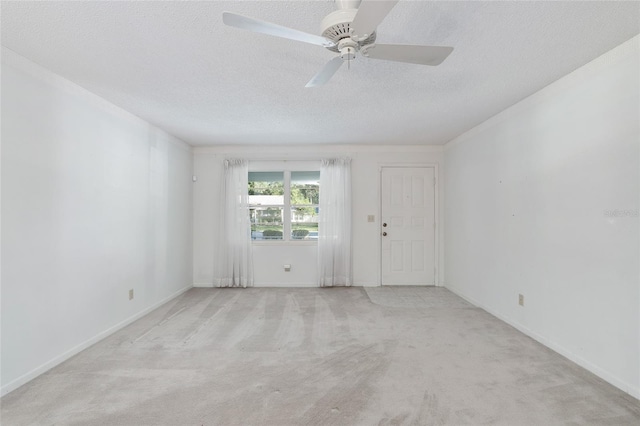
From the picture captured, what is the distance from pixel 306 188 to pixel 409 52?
12.1 ft

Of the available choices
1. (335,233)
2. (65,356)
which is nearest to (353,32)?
(65,356)

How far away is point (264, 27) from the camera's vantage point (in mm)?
1435

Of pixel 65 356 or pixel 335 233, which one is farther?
pixel 335 233

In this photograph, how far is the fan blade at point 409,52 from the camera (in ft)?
5.24

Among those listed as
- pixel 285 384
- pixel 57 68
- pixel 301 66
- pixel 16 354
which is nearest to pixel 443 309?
pixel 285 384

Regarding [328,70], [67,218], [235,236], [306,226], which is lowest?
[235,236]

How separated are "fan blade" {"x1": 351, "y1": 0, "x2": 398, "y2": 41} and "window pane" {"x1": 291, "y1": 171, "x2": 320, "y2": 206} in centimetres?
375

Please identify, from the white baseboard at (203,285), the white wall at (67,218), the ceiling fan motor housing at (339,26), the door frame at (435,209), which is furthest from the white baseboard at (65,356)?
the door frame at (435,209)

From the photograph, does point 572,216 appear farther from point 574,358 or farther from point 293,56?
point 293,56

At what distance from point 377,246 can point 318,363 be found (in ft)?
9.39

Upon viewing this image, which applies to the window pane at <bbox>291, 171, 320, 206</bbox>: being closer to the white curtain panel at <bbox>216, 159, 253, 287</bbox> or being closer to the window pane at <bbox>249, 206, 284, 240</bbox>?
the window pane at <bbox>249, 206, 284, 240</bbox>

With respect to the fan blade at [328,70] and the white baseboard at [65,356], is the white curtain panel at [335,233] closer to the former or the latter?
the white baseboard at [65,356]

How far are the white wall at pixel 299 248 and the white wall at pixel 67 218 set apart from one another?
1133 mm

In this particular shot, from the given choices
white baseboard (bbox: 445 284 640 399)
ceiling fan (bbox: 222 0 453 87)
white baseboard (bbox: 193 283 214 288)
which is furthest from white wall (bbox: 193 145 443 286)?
ceiling fan (bbox: 222 0 453 87)
